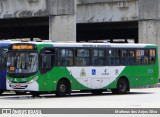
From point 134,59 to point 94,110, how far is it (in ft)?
43.7

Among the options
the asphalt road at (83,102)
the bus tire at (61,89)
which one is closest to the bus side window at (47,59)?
the bus tire at (61,89)

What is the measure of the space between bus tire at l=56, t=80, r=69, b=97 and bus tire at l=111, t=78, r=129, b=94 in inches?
162

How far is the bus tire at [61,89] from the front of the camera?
1176 inches

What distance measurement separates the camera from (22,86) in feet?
94.1

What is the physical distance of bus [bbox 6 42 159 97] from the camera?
1137 inches

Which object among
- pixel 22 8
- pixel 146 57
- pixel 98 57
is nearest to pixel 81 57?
pixel 98 57

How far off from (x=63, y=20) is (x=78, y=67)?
15.3m

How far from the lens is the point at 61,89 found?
1179 inches

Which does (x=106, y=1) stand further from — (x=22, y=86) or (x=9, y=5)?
(x=22, y=86)

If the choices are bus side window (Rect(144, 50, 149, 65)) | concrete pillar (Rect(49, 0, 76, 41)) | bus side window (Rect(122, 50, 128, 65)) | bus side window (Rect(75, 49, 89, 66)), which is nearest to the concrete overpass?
concrete pillar (Rect(49, 0, 76, 41))

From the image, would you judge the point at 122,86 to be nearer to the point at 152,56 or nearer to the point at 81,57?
the point at 152,56

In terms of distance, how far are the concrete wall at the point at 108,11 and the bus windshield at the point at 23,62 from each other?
1709cm

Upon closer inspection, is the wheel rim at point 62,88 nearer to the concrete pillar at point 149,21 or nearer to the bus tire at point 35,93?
the bus tire at point 35,93

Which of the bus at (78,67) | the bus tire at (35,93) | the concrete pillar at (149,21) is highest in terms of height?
the concrete pillar at (149,21)
